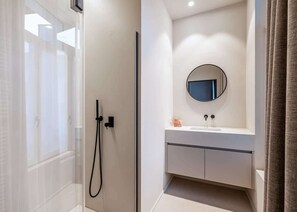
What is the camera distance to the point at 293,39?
1.53 feet

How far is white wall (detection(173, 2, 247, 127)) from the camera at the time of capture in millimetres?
2496

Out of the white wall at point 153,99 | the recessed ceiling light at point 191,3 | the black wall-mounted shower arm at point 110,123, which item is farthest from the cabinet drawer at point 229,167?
the recessed ceiling light at point 191,3

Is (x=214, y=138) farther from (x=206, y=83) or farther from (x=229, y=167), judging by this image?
(x=206, y=83)

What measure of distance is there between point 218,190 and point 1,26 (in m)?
2.93

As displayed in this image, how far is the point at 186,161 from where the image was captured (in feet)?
7.39

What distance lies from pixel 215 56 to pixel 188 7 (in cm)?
92

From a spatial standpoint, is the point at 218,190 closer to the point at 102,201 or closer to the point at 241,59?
the point at 102,201

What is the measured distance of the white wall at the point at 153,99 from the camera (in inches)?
64.4

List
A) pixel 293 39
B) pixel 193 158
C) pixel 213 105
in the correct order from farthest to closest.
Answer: pixel 213 105 → pixel 193 158 → pixel 293 39

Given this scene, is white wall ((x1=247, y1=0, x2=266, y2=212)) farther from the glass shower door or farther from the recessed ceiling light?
the glass shower door

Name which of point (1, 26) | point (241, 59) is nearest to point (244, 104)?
point (241, 59)

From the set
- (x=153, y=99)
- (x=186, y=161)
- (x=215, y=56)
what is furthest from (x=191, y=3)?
(x=186, y=161)

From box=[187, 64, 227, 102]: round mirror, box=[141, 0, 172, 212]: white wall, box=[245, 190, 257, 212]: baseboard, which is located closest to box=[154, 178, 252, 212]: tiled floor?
box=[245, 190, 257, 212]: baseboard

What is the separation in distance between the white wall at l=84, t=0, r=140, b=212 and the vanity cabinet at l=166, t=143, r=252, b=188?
938 mm
